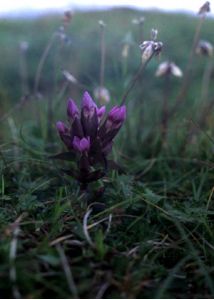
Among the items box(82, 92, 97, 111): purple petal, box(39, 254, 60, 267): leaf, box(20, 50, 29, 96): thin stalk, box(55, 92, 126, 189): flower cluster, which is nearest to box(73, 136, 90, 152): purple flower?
box(55, 92, 126, 189): flower cluster

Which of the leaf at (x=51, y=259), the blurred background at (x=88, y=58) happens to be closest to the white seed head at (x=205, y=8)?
the blurred background at (x=88, y=58)

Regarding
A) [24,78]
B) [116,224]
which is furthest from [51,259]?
[24,78]

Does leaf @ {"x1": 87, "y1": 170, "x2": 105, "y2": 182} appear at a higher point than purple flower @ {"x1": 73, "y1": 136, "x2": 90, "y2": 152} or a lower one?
lower

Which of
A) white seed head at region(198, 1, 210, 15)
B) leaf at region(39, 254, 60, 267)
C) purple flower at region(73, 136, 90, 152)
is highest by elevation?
white seed head at region(198, 1, 210, 15)

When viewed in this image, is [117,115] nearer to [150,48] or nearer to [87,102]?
[87,102]

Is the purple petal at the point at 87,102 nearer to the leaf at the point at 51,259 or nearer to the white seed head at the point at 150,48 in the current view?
the white seed head at the point at 150,48

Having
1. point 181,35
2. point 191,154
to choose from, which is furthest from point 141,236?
point 181,35

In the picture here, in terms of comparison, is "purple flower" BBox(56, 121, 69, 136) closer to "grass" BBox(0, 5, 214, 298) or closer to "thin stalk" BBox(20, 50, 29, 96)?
"grass" BBox(0, 5, 214, 298)

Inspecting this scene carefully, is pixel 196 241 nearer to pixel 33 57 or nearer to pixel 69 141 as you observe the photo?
pixel 69 141
